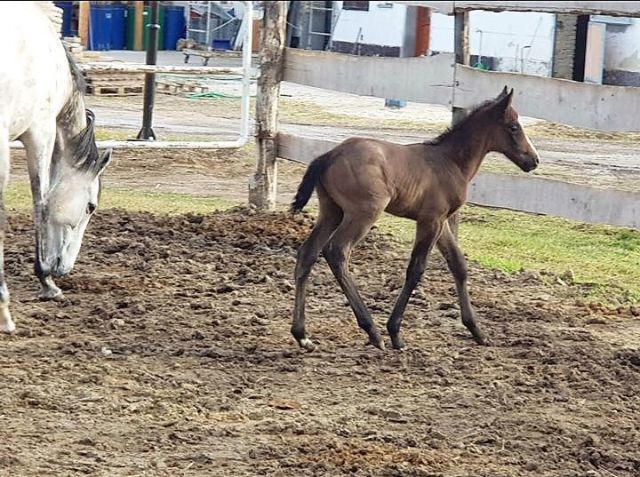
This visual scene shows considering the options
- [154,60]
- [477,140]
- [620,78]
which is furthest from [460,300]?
[620,78]

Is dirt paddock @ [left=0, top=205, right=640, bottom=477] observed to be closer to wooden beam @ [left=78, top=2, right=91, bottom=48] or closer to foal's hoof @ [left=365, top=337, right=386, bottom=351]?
foal's hoof @ [left=365, top=337, right=386, bottom=351]

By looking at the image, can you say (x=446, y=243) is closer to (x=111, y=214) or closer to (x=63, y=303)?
(x=63, y=303)

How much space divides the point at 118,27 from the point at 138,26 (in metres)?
0.84

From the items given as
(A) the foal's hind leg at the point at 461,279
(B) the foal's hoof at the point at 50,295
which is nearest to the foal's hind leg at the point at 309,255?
(A) the foal's hind leg at the point at 461,279

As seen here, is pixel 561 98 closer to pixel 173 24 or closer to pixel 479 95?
pixel 479 95

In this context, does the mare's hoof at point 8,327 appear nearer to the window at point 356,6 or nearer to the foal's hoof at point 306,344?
the foal's hoof at point 306,344

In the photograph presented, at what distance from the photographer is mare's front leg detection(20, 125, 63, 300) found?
635cm

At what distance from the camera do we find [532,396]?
495 cm

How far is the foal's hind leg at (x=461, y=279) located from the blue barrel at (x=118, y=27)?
26.5 meters

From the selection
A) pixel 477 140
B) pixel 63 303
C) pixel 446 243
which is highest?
pixel 477 140

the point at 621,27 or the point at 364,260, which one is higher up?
the point at 621,27

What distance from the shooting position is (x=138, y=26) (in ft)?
102

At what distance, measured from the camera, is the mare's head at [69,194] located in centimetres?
671

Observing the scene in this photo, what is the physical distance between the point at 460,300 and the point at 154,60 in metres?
7.01
